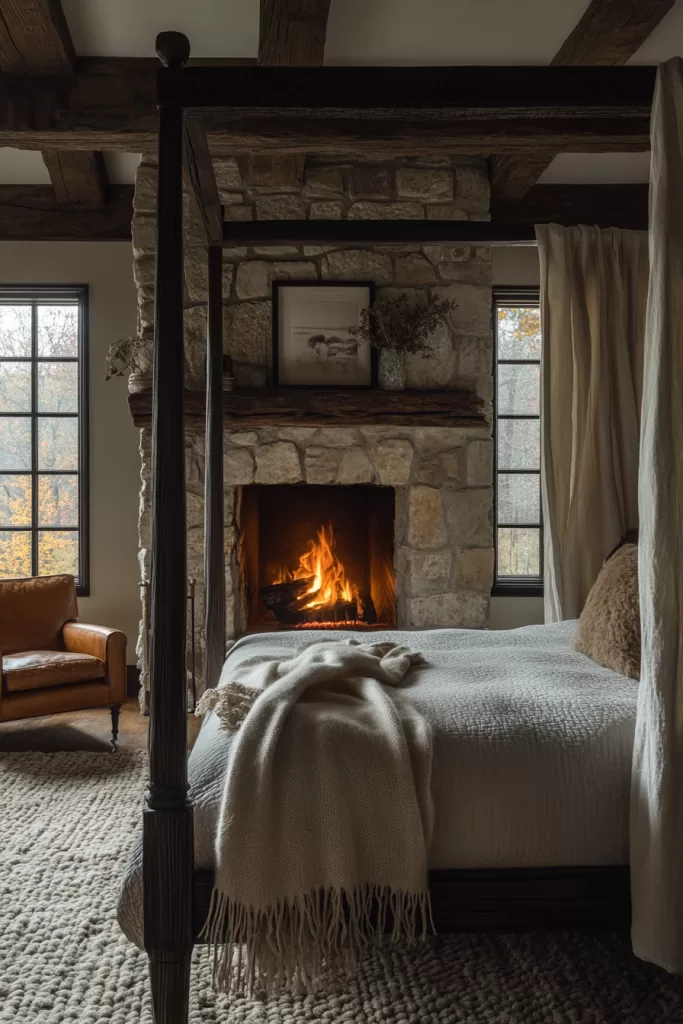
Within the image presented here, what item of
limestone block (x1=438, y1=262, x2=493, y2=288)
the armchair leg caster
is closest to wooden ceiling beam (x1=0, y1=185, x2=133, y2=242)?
limestone block (x1=438, y1=262, x2=493, y2=288)

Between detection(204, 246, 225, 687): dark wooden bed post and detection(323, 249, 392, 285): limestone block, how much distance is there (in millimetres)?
1524

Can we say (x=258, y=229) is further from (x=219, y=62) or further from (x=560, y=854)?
(x=560, y=854)

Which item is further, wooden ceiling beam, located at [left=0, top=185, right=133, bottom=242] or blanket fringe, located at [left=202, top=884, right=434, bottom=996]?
wooden ceiling beam, located at [left=0, top=185, right=133, bottom=242]

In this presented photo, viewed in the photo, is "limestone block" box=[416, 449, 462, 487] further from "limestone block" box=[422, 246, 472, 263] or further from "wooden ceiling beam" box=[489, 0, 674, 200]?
"wooden ceiling beam" box=[489, 0, 674, 200]

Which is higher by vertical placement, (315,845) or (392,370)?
(392,370)

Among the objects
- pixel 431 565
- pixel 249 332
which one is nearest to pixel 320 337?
pixel 249 332

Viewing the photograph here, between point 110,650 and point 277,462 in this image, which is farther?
point 277,462

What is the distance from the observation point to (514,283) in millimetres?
4996

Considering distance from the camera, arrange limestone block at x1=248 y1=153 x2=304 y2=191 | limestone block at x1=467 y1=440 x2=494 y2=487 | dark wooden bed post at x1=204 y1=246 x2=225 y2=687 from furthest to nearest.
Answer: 1. limestone block at x1=467 y1=440 x2=494 y2=487
2. limestone block at x1=248 y1=153 x2=304 y2=191
3. dark wooden bed post at x1=204 y1=246 x2=225 y2=687

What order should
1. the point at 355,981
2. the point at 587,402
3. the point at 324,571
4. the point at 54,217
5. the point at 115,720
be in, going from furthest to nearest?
the point at 54,217 < the point at 324,571 < the point at 115,720 < the point at 587,402 < the point at 355,981

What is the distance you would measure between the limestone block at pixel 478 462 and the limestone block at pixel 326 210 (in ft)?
4.58

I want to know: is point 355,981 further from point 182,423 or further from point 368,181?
point 368,181

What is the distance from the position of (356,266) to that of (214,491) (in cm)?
199

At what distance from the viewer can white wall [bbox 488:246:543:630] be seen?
4961 mm
